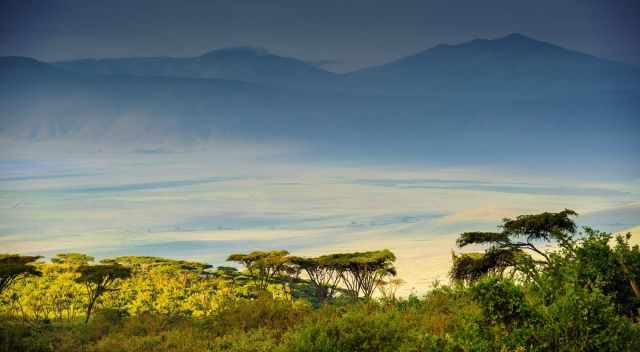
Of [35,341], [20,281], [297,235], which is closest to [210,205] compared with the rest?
[297,235]

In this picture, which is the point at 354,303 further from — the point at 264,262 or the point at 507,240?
the point at 264,262

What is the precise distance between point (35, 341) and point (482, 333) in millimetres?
15156

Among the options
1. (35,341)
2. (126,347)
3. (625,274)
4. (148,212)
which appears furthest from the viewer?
(148,212)

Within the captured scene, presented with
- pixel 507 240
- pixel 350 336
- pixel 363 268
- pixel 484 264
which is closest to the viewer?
pixel 350 336

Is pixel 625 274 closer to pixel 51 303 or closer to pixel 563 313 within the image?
pixel 563 313

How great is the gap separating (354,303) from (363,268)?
1579 centimetres

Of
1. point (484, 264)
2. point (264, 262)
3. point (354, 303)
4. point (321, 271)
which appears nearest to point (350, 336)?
point (354, 303)

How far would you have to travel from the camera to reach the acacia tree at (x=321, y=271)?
135ft

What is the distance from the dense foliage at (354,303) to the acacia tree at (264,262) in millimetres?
91

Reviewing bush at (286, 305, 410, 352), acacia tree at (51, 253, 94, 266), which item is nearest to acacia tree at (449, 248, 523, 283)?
bush at (286, 305, 410, 352)

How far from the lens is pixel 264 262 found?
43.3 m

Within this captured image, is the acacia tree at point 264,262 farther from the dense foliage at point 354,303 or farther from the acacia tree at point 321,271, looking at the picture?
the acacia tree at point 321,271

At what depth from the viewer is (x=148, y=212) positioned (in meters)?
172

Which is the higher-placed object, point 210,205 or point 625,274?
point 210,205
